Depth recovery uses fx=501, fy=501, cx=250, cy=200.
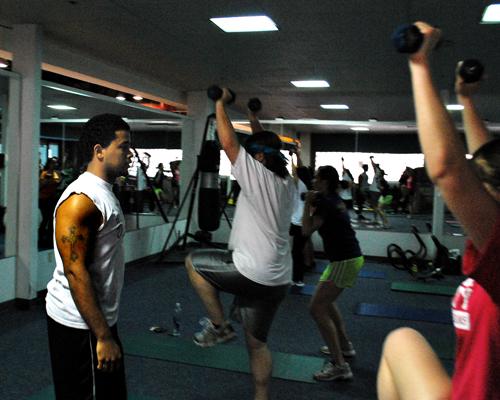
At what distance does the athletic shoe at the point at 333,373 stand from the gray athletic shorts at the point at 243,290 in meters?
0.97

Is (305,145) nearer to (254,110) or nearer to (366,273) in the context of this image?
(366,273)

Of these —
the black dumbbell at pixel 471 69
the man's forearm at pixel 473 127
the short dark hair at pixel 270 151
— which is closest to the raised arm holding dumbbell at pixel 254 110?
the short dark hair at pixel 270 151

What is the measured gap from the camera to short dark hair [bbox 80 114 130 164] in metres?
1.75

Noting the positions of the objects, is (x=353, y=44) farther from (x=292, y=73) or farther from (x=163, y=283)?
(x=163, y=283)

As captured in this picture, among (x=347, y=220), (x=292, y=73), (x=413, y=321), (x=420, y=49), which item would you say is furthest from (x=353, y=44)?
(x=420, y=49)

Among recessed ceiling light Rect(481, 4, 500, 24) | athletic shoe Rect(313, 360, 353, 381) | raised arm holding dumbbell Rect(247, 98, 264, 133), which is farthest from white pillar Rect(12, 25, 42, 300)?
recessed ceiling light Rect(481, 4, 500, 24)

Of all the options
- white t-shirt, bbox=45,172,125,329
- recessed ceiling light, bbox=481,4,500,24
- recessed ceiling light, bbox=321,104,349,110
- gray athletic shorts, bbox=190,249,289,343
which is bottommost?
gray athletic shorts, bbox=190,249,289,343

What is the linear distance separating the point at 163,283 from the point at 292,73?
3140 mm

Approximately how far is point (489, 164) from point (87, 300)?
1.21m

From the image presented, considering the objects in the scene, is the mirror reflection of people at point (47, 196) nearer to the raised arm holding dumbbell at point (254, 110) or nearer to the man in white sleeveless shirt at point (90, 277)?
the raised arm holding dumbbell at point (254, 110)

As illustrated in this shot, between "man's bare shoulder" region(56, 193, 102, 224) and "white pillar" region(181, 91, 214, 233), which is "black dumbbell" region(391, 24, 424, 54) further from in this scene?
"white pillar" region(181, 91, 214, 233)

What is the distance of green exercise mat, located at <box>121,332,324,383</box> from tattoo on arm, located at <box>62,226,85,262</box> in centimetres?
210

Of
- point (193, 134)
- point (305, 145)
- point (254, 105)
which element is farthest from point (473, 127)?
point (305, 145)

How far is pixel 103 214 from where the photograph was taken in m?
1.66
